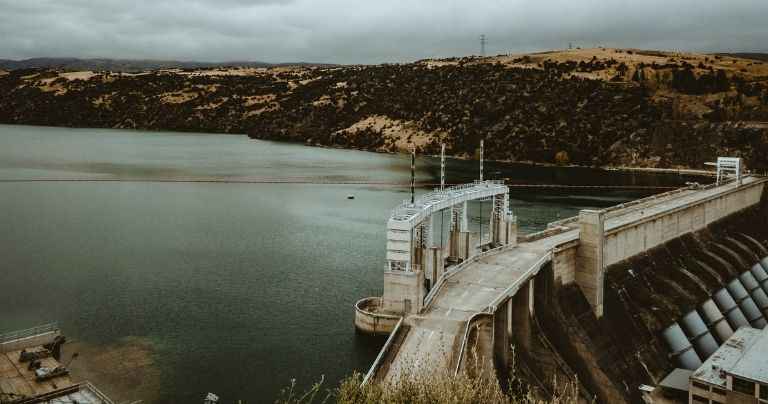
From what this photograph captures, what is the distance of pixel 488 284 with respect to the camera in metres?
33.9

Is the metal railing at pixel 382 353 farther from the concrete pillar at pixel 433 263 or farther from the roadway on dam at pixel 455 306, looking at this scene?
the concrete pillar at pixel 433 263

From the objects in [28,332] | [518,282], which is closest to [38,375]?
[28,332]

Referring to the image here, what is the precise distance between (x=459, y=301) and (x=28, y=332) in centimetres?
2048

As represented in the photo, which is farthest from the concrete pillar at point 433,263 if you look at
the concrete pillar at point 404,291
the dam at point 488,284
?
the concrete pillar at point 404,291

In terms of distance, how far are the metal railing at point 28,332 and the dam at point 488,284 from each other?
15080 mm

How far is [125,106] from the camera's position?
199m

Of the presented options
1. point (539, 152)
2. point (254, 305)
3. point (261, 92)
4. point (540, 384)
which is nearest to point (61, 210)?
point (254, 305)

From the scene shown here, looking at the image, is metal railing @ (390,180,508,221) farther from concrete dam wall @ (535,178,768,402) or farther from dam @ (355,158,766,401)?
A: concrete dam wall @ (535,178,768,402)

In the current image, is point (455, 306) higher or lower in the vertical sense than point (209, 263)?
higher

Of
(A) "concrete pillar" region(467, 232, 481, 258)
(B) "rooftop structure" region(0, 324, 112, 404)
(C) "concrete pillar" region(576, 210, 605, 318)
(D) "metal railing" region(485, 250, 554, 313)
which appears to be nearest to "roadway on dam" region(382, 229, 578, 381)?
(D) "metal railing" region(485, 250, 554, 313)

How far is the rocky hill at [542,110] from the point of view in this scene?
11738 cm

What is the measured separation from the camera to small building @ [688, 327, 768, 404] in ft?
99.4

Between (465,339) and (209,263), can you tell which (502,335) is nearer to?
(465,339)

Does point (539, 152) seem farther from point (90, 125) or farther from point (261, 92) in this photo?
point (90, 125)
